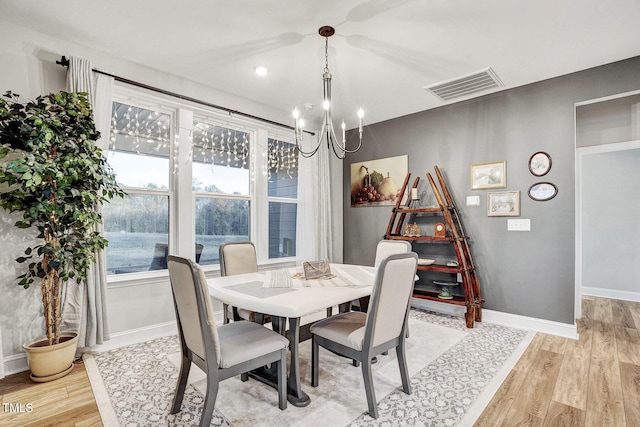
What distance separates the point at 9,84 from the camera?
241cm

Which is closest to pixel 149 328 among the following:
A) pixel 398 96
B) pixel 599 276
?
pixel 398 96

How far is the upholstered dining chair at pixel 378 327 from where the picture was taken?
1.81 m

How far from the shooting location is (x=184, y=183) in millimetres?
3387

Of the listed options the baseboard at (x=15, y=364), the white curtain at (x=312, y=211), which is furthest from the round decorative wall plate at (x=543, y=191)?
the baseboard at (x=15, y=364)

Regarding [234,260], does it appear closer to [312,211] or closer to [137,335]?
[137,335]

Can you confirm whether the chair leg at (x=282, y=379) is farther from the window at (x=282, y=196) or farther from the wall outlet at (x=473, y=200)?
the wall outlet at (x=473, y=200)

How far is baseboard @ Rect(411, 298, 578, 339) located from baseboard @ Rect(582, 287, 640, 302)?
211cm

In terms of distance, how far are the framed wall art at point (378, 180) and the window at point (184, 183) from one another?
1.32 meters

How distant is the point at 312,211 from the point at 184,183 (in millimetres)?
1781

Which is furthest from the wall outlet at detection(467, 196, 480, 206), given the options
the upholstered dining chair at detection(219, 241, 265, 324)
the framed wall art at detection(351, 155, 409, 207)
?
the upholstered dining chair at detection(219, 241, 265, 324)

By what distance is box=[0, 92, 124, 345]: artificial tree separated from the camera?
2154 millimetres

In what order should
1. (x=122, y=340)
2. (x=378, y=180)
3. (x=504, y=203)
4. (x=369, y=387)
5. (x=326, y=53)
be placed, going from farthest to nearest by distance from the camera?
(x=378, y=180)
(x=504, y=203)
(x=122, y=340)
(x=326, y=53)
(x=369, y=387)

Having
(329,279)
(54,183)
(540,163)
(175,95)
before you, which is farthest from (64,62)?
(540,163)

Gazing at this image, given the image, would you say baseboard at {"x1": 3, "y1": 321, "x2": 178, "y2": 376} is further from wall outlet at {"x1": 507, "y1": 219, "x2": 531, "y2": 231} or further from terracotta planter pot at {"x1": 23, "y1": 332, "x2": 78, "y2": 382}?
wall outlet at {"x1": 507, "y1": 219, "x2": 531, "y2": 231}
